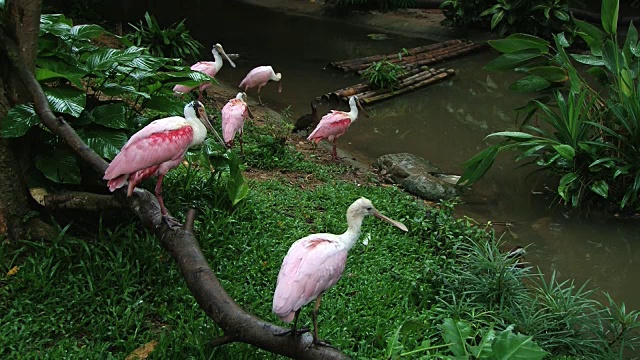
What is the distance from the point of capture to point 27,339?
3.39 meters

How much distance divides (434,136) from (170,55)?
13.6 ft

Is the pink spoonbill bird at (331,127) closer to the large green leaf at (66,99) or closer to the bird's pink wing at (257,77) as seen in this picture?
the bird's pink wing at (257,77)

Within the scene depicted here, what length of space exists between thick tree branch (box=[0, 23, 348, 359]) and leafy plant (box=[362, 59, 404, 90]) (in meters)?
6.18

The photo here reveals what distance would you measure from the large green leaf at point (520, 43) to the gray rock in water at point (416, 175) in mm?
1485

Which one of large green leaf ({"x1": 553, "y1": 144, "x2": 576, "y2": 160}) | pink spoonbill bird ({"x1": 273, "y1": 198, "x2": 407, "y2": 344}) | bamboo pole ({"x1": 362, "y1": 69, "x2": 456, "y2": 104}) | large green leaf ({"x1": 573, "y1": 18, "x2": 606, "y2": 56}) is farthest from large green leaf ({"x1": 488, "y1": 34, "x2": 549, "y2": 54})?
pink spoonbill bird ({"x1": 273, "y1": 198, "x2": 407, "y2": 344})

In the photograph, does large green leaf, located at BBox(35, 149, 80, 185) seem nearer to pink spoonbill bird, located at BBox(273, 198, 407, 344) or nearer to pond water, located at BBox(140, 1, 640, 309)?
pink spoonbill bird, located at BBox(273, 198, 407, 344)

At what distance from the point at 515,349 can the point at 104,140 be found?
2.85m

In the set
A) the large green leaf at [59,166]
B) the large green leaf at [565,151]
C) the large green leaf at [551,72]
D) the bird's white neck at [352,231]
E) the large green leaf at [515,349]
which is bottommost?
the large green leaf at [565,151]

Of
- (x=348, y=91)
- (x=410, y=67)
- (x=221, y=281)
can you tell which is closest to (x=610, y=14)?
(x=348, y=91)

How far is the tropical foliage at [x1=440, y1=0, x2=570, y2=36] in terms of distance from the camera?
38.1 ft

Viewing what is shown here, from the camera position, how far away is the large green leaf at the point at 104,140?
4141mm

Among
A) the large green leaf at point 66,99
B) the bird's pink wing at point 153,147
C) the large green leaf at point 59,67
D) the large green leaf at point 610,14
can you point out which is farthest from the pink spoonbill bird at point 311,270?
the large green leaf at point 610,14

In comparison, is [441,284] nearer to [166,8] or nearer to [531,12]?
[531,12]

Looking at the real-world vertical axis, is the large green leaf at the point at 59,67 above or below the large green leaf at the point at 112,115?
above
